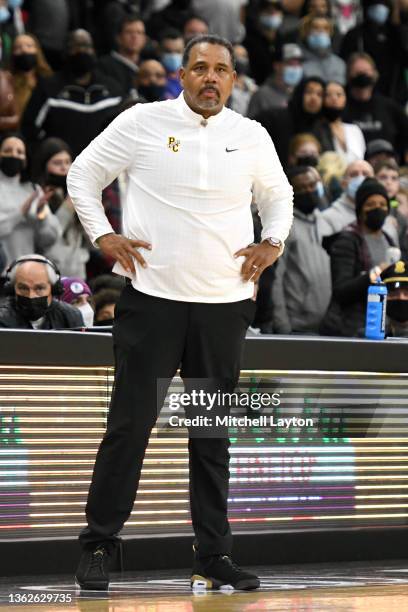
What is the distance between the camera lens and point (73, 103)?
34.6 ft

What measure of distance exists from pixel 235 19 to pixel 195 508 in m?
8.34

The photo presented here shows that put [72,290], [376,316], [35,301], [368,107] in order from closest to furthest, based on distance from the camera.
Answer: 1. [376,316]
2. [35,301]
3. [72,290]
4. [368,107]

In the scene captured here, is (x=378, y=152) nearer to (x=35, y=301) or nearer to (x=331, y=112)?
(x=331, y=112)

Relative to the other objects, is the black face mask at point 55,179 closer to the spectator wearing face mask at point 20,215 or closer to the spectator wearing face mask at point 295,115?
the spectator wearing face mask at point 20,215

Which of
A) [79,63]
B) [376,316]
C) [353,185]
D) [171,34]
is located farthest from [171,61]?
[376,316]

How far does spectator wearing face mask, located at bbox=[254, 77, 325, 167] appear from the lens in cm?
1133

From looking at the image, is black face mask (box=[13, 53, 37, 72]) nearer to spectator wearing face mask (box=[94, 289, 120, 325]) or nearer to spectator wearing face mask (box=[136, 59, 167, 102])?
spectator wearing face mask (box=[136, 59, 167, 102])

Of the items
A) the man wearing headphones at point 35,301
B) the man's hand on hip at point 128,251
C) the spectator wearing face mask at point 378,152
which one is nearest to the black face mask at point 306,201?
the spectator wearing face mask at point 378,152

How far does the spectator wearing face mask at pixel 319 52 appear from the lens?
12.6 m

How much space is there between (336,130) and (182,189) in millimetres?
6757

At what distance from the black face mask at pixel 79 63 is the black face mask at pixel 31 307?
4193mm

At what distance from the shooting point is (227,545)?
5.21 m

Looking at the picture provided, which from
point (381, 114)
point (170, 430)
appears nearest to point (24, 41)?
point (381, 114)

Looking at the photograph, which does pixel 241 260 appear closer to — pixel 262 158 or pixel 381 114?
pixel 262 158
